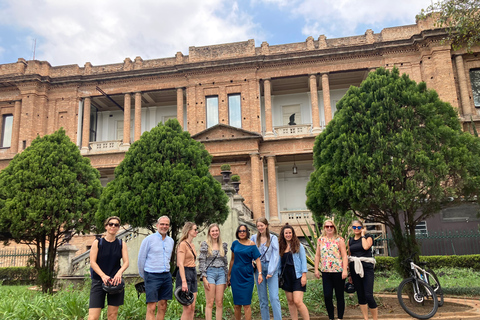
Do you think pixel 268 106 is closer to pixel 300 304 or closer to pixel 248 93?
pixel 248 93

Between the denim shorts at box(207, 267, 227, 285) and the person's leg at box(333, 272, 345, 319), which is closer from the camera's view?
the denim shorts at box(207, 267, 227, 285)

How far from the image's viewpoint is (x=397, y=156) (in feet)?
25.9

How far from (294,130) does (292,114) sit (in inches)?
143

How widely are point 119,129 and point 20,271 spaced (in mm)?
13700

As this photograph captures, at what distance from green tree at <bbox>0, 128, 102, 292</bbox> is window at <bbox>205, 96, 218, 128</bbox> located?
1318 cm

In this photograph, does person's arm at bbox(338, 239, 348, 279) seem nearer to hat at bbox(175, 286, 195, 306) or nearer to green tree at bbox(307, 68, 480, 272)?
green tree at bbox(307, 68, 480, 272)

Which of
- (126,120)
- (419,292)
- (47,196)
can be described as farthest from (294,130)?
(419,292)

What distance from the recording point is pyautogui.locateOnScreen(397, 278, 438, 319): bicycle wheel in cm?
690

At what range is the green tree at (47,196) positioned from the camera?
9.60 m

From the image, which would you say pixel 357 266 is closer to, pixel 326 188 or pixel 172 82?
pixel 326 188

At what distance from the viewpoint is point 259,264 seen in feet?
19.0

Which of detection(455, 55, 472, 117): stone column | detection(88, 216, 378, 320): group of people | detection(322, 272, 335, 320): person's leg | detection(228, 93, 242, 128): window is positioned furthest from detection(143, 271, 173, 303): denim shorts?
detection(455, 55, 472, 117): stone column

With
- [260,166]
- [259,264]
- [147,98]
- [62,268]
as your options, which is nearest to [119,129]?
[147,98]

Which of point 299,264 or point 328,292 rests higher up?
point 299,264
